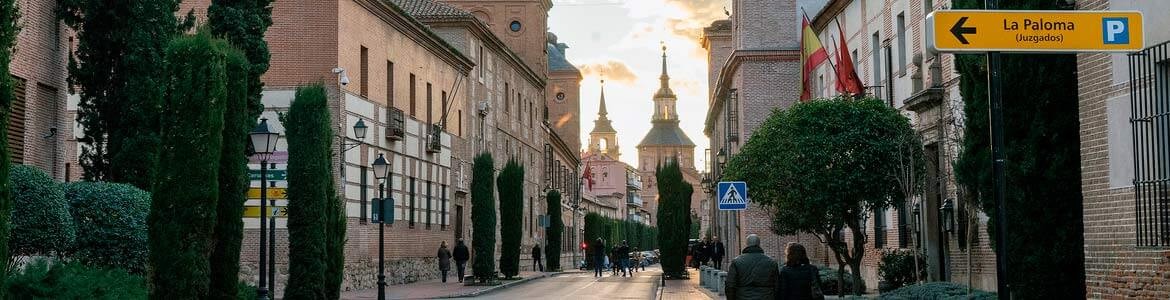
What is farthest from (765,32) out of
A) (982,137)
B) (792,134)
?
(982,137)

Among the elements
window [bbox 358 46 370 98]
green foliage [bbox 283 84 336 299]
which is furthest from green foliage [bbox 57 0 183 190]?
window [bbox 358 46 370 98]

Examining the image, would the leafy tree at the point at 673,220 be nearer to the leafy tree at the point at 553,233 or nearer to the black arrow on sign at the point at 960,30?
the leafy tree at the point at 553,233

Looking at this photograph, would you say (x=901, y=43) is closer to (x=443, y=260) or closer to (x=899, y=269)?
(x=899, y=269)

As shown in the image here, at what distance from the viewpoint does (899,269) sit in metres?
27.1

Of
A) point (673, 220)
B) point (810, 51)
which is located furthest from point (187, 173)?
point (673, 220)

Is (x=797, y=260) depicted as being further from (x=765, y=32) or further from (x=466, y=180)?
(x=466, y=180)

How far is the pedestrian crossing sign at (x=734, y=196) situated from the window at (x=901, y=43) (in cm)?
503

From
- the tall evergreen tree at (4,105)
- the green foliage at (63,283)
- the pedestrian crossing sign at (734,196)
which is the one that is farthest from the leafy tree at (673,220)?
the tall evergreen tree at (4,105)

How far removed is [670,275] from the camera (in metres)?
48.4

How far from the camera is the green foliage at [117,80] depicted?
20.5 metres

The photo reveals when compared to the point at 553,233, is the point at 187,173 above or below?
above

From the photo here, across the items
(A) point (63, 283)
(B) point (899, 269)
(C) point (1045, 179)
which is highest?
(C) point (1045, 179)

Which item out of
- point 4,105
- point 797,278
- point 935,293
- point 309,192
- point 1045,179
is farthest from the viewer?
point 309,192

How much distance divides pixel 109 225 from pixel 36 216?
1.87 meters
